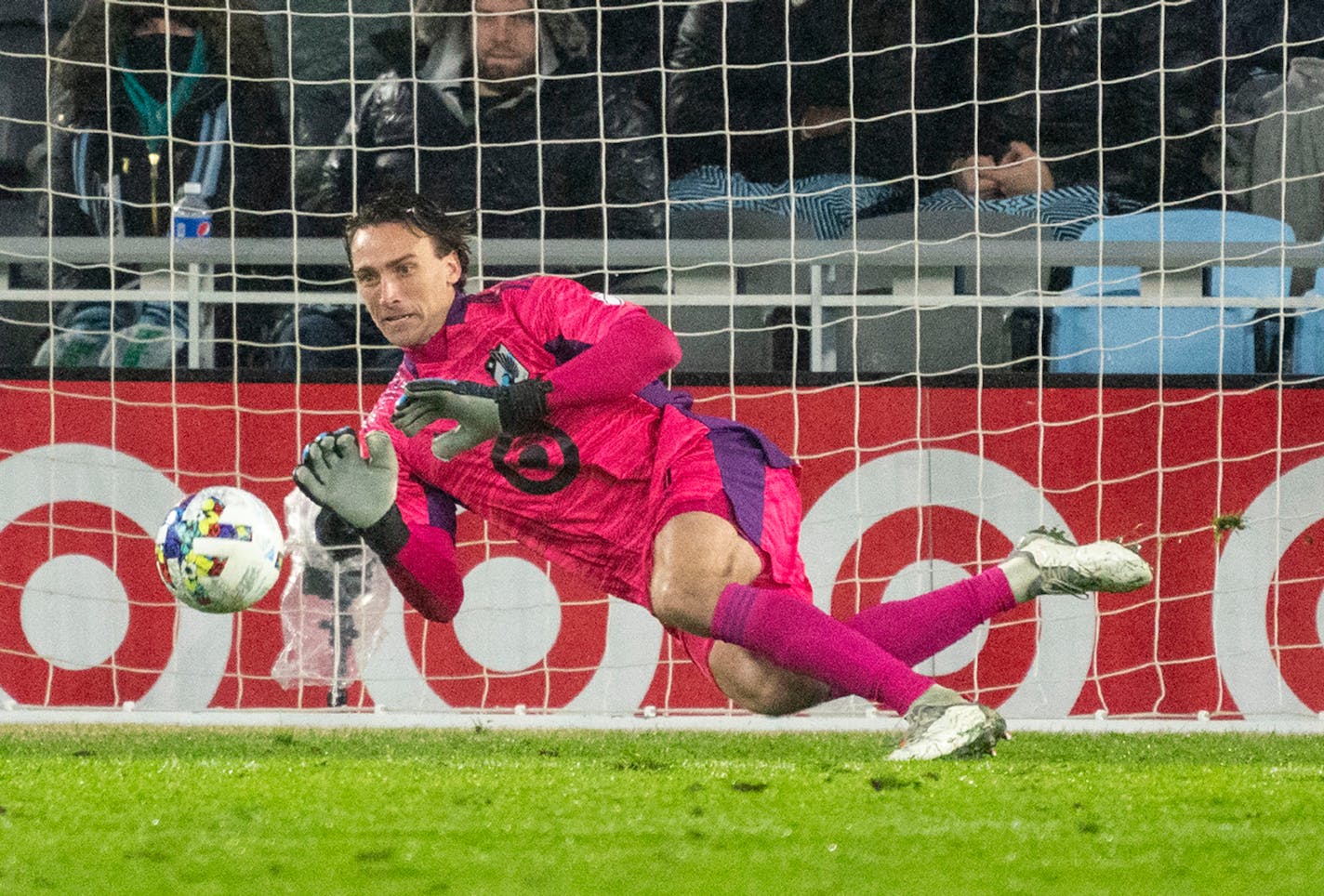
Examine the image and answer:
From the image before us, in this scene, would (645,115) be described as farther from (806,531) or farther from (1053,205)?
(806,531)

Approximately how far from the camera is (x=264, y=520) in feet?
13.5

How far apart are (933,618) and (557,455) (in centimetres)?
97

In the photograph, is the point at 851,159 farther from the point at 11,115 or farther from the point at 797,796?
the point at 797,796

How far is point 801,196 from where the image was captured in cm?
645

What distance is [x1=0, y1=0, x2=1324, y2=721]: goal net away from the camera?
5.70 m

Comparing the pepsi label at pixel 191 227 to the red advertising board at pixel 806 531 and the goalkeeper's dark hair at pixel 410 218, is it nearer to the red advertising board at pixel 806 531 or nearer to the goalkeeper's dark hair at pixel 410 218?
the red advertising board at pixel 806 531

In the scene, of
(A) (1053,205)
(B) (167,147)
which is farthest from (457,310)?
(A) (1053,205)

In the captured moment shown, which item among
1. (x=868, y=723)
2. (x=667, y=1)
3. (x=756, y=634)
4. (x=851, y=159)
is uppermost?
(x=667, y=1)

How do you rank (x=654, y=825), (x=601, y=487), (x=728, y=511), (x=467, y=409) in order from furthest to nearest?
(x=601, y=487) → (x=728, y=511) → (x=467, y=409) → (x=654, y=825)

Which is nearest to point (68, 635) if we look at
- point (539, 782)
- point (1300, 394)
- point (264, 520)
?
point (264, 520)

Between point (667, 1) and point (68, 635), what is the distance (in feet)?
9.35

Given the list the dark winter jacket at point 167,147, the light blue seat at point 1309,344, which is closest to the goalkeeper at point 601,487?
the light blue seat at point 1309,344

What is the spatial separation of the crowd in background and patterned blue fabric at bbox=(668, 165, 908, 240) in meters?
0.01

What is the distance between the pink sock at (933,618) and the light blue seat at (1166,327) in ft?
5.43
